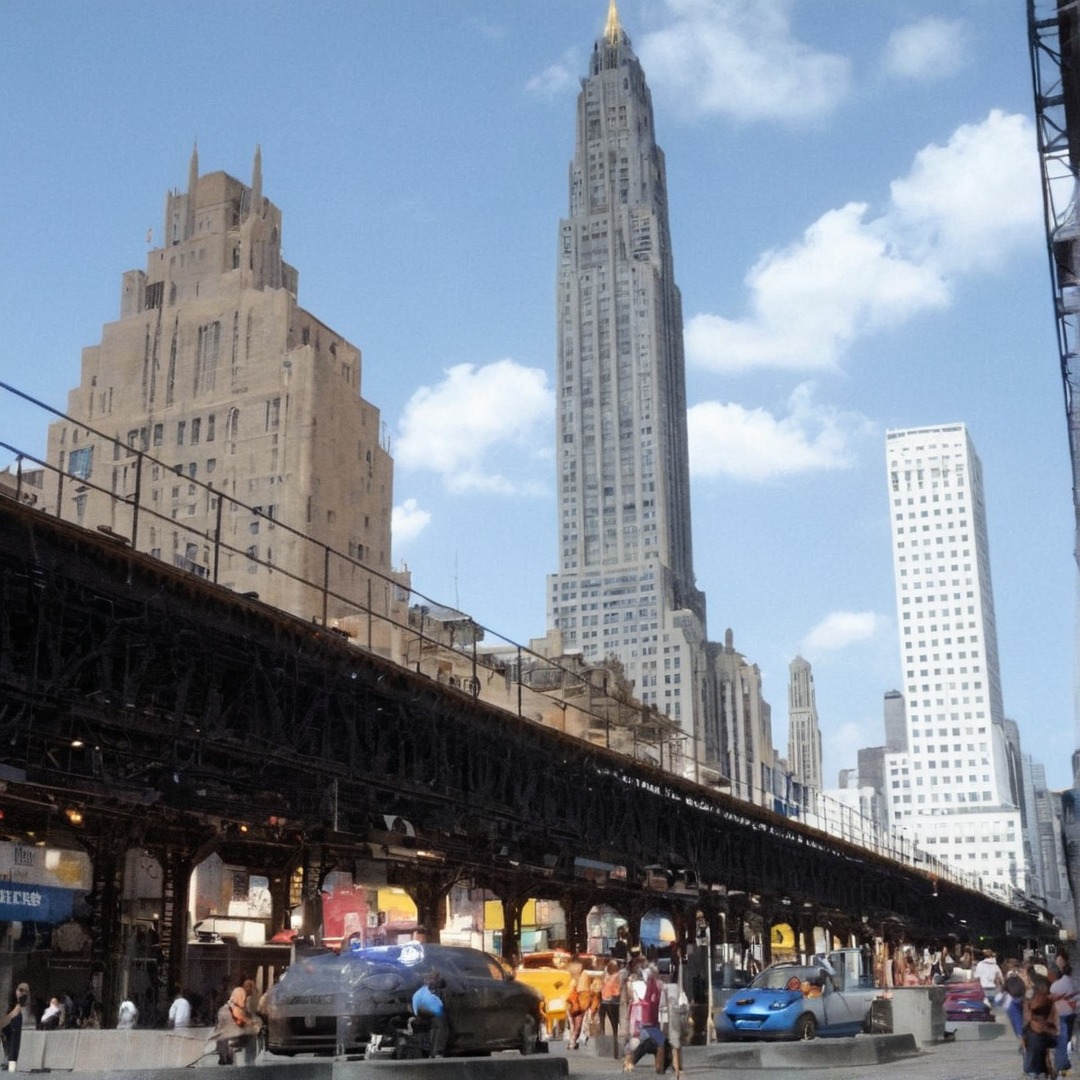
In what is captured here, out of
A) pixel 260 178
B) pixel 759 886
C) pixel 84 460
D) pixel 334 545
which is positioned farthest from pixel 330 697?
pixel 260 178

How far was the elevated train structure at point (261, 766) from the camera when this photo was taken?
23.3 metres

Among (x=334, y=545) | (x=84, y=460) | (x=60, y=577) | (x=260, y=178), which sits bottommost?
(x=60, y=577)

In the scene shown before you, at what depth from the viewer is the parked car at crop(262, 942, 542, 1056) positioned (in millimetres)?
18609

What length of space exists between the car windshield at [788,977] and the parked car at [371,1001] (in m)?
9.12

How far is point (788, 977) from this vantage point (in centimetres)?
2822

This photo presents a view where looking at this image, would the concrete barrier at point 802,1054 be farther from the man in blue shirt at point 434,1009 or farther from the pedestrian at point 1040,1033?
the man in blue shirt at point 434,1009

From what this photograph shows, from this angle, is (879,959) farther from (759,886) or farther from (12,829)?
(12,829)

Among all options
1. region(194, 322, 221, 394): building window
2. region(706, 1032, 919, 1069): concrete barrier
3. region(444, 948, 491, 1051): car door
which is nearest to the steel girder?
region(444, 948, 491, 1051): car door

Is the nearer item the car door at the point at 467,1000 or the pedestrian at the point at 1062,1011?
the pedestrian at the point at 1062,1011

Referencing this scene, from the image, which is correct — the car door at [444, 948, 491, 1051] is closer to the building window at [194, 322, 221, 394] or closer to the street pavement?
the street pavement

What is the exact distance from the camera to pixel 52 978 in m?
40.1

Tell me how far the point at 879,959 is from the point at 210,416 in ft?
222

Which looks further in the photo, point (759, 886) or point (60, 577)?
point (759, 886)

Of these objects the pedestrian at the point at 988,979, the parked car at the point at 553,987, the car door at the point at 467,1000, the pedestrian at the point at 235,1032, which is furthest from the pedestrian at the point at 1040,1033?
the pedestrian at the point at 988,979
